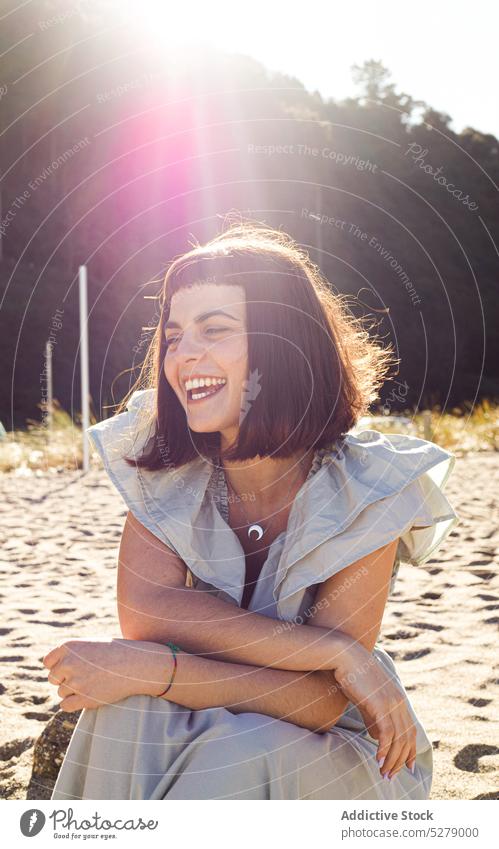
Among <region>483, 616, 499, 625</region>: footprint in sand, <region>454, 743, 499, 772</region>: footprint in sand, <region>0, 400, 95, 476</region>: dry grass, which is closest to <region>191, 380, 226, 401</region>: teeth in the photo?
Result: <region>454, 743, 499, 772</region>: footprint in sand

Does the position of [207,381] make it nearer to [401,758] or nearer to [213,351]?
[213,351]

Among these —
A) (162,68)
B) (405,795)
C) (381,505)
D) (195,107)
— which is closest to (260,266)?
(381,505)

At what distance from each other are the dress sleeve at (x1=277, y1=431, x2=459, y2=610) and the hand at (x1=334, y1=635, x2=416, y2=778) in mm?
186

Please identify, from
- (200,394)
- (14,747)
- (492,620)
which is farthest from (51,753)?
(492,620)

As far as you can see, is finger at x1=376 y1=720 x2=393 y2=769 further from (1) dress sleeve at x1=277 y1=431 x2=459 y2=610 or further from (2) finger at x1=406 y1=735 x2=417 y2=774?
(1) dress sleeve at x1=277 y1=431 x2=459 y2=610

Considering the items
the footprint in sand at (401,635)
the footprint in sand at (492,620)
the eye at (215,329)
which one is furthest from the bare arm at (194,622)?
the footprint in sand at (492,620)

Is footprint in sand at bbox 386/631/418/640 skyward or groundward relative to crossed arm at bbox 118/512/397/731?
groundward

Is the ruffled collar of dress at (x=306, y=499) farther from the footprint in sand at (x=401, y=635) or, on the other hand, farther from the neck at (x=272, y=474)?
the footprint in sand at (x=401, y=635)

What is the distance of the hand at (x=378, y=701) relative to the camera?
1.68 meters

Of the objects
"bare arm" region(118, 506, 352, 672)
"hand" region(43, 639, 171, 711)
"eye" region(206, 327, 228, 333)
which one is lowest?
"hand" region(43, 639, 171, 711)

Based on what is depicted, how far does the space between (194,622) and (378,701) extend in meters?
0.42

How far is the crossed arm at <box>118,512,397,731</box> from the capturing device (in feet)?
5.60

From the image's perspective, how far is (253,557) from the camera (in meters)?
2.05

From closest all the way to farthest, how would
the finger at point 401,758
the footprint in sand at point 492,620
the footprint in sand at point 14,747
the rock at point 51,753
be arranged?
the finger at point 401,758 → the rock at point 51,753 → the footprint in sand at point 14,747 → the footprint in sand at point 492,620
